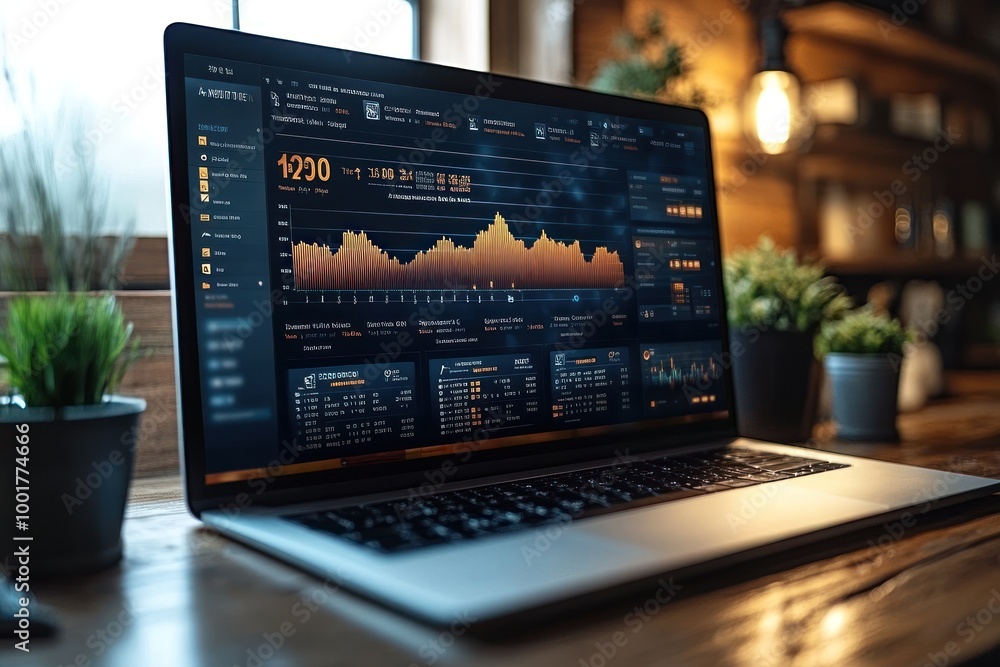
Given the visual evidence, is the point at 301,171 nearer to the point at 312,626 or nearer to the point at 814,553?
the point at 312,626

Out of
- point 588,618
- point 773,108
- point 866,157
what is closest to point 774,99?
point 773,108

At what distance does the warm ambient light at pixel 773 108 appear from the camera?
159cm

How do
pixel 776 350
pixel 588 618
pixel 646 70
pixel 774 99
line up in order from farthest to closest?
pixel 774 99 → pixel 646 70 → pixel 776 350 → pixel 588 618

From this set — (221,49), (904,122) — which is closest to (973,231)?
(904,122)

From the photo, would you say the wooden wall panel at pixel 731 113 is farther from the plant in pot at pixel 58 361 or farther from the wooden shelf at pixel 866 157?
the plant in pot at pixel 58 361

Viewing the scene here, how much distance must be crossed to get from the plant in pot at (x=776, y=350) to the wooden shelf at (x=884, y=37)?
2.81 feet

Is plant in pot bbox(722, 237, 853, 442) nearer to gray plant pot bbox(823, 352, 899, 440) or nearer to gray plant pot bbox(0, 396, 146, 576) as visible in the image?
gray plant pot bbox(823, 352, 899, 440)

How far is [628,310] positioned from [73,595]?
1.98 ft

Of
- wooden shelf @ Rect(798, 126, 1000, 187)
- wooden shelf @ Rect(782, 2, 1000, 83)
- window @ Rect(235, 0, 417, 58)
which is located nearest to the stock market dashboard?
window @ Rect(235, 0, 417, 58)

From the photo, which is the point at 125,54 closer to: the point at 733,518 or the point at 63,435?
the point at 63,435

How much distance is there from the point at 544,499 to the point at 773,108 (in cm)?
120

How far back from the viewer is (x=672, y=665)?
43cm

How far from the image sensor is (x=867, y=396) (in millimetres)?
1200

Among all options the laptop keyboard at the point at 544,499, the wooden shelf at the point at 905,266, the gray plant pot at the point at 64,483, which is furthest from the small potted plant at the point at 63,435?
the wooden shelf at the point at 905,266
